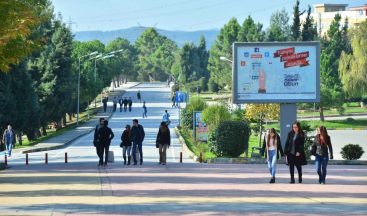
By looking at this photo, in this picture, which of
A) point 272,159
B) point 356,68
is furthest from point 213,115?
point 356,68

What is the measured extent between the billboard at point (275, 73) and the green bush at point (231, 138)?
1.08m

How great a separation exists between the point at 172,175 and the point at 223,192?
5.92 metres

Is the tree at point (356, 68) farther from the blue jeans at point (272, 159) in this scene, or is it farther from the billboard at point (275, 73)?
the blue jeans at point (272, 159)

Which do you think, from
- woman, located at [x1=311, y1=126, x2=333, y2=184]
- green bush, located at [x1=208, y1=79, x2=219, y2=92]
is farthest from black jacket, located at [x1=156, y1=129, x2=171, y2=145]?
green bush, located at [x1=208, y1=79, x2=219, y2=92]

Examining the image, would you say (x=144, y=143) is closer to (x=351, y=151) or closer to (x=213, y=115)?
(x=213, y=115)

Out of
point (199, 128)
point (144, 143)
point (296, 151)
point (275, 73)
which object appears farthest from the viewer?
point (144, 143)

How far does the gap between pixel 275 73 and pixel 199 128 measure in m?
15.2

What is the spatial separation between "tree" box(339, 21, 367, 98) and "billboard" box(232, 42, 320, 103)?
52.9 m

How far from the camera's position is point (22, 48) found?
24203 millimetres

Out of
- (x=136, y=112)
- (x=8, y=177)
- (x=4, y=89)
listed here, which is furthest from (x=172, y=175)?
(x=136, y=112)

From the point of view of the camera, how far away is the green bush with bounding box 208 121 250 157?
36219 millimetres

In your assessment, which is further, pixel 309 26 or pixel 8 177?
pixel 309 26

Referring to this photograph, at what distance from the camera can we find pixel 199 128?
51219mm

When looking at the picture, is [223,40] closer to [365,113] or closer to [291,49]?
[365,113]
